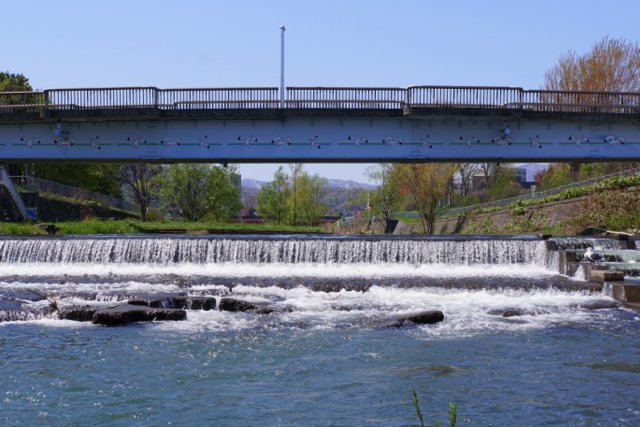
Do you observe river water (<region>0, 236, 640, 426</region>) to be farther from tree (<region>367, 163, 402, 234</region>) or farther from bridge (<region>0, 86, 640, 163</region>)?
tree (<region>367, 163, 402, 234</region>)

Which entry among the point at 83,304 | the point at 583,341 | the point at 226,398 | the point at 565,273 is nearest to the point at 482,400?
the point at 226,398

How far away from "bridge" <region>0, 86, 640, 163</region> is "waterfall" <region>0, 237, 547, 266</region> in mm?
5056

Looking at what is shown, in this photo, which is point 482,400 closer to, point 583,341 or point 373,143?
point 583,341

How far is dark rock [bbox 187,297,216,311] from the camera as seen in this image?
21.3 m

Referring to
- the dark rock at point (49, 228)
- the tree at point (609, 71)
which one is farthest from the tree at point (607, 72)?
the dark rock at point (49, 228)

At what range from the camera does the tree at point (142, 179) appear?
234 ft

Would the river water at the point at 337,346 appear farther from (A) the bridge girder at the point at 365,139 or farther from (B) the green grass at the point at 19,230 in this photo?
(B) the green grass at the point at 19,230

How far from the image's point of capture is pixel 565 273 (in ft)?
89.6

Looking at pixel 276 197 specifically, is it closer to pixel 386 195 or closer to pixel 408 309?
pixel 386 195

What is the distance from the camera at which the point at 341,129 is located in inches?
1358

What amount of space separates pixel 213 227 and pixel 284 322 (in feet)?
110

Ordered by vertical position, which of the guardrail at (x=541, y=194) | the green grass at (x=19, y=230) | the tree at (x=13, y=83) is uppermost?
the tree at (x=13, y=83)

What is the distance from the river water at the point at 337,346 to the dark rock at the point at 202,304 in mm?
484

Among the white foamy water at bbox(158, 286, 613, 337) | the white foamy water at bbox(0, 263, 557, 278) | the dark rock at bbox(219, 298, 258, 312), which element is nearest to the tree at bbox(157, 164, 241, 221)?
the white foamy water at bbox(0, 263, 557, 278)
